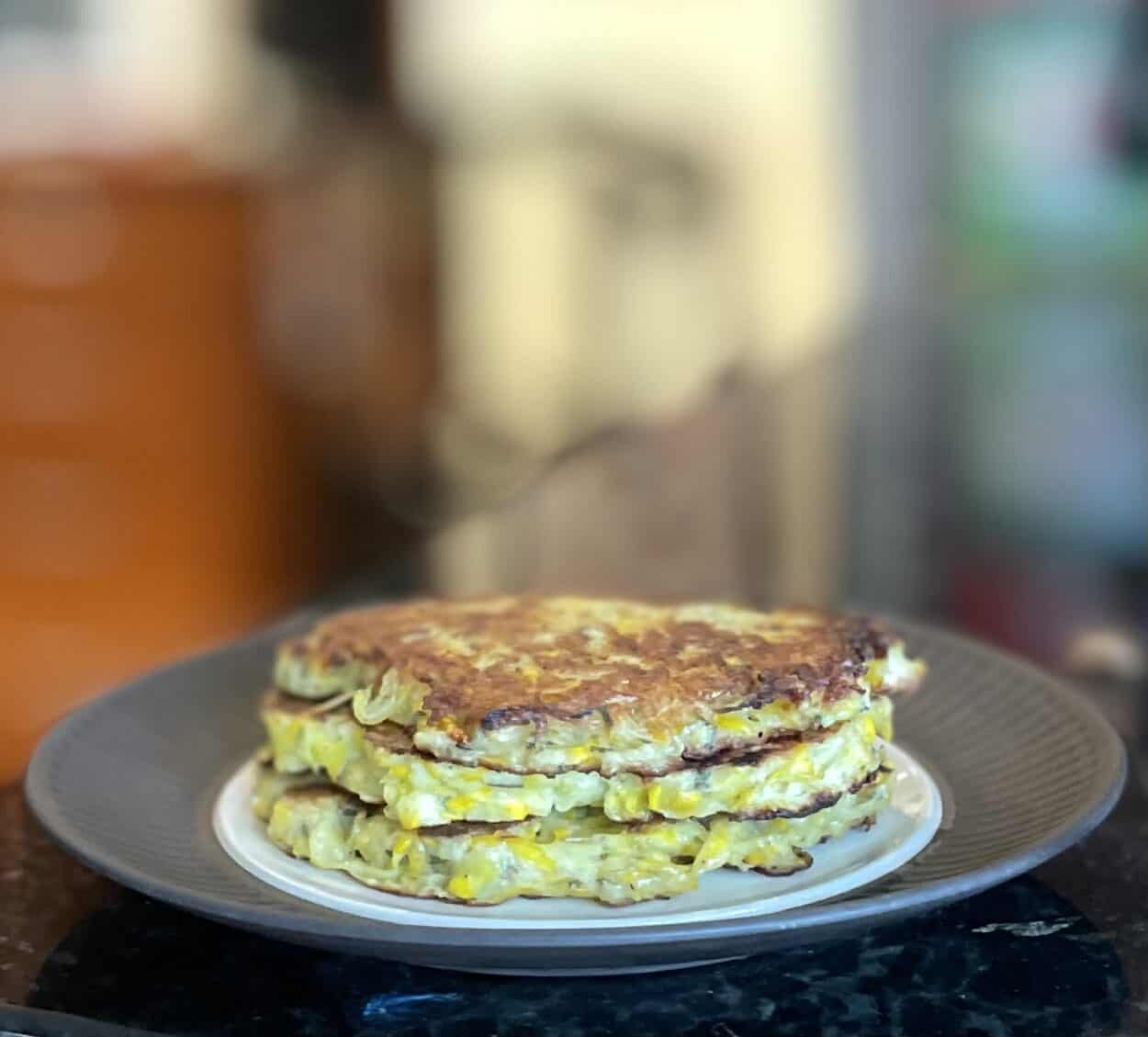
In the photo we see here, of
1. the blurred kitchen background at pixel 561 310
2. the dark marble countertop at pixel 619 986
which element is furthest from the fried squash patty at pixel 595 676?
the blurred kitchen background at pixel 561 310

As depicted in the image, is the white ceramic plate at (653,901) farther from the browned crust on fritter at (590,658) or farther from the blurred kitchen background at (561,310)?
the blurred kitchen background at (561,310)

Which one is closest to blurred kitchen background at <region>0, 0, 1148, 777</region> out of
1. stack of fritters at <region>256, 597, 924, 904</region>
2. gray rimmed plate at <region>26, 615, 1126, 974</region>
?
gray rimmed plate at <region>26, 615, 1126, 974</region>

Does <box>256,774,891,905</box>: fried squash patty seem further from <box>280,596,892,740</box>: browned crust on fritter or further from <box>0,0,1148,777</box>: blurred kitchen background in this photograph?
<box>0,0,1148,777</box>: blurred kitchen background

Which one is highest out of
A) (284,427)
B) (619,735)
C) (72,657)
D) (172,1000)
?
(619,735)

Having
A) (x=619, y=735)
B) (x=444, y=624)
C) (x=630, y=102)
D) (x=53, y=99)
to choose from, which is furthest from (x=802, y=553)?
(x=53, y=99)

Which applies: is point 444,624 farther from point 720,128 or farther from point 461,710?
point 720,128

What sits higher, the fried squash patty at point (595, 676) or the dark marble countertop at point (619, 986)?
the fried squash patty at point (595, 676)

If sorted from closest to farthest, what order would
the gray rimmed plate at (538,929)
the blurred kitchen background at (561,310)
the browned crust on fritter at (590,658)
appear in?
the gray rimmed plate at (538,929)
the browned crust on fritter at (590,658)
the blurred kitchen background at (561,310)
